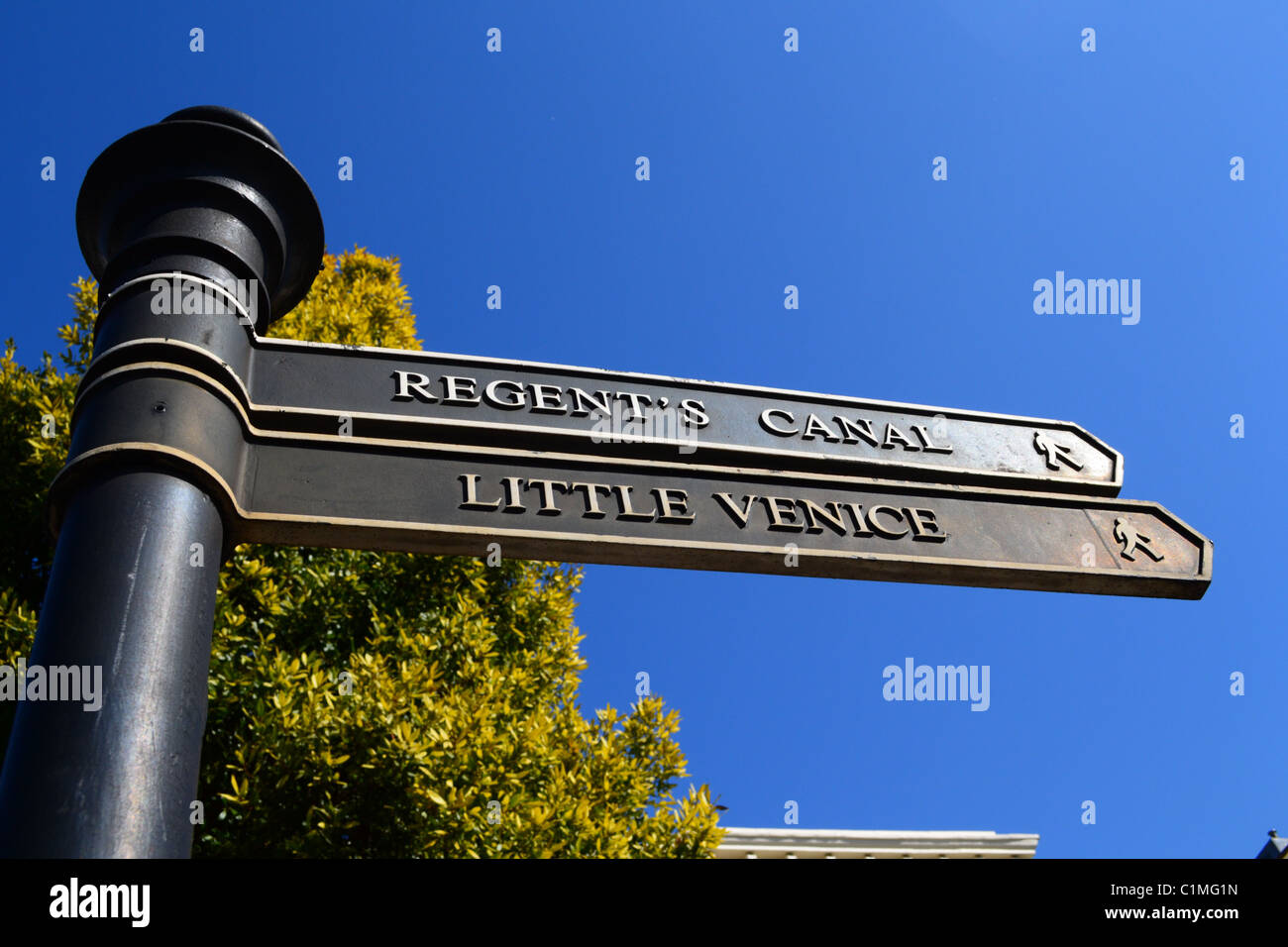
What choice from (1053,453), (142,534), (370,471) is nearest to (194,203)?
(370,471)

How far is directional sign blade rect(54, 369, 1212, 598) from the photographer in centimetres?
265

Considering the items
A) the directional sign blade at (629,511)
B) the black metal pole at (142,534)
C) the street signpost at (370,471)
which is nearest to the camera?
the black metal pole at (142,534)

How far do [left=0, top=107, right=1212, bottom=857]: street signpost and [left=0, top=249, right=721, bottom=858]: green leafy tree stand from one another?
314 cm

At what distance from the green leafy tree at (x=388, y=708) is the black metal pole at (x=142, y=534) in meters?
3.20

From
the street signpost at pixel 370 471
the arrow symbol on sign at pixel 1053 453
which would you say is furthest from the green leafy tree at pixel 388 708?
the arrow symbol on sign at pixel 1053 453

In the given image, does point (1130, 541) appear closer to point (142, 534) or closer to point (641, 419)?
point (641, 419)

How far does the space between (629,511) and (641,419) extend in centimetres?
40

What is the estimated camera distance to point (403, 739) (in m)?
5.78

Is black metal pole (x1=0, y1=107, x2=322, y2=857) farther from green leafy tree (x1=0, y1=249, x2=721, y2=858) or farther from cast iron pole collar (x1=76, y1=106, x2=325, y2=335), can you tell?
green leafy tree (x1=0, y1=249, x2=721, y2=858)

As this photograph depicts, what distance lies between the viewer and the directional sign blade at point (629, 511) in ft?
8.68

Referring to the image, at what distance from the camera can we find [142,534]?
239 centimetres

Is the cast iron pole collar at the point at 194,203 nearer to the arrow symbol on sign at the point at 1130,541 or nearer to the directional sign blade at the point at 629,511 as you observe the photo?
the directional sign blade at the point at 629,511

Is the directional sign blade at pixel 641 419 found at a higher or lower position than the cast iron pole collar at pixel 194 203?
lower
